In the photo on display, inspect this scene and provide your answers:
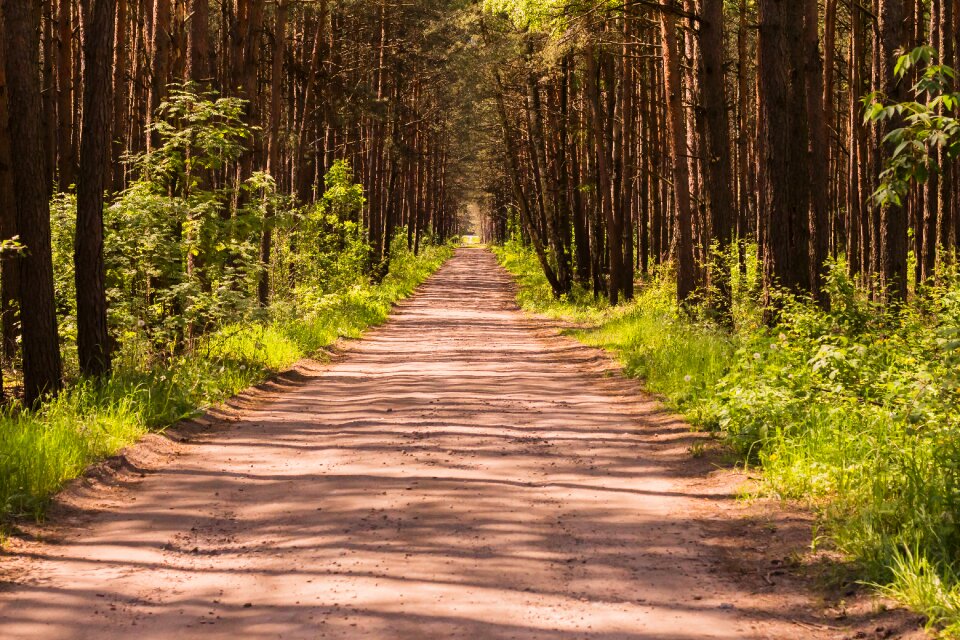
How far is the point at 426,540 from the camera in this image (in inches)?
244

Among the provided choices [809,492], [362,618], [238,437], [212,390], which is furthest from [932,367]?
[212,390]

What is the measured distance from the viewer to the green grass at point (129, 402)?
7188 mm

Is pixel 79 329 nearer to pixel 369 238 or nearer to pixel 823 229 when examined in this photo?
pixel 823 229

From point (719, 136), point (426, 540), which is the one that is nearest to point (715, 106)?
point (719, 136)

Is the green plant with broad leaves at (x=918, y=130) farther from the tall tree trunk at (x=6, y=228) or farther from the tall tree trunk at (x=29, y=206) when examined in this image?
the tall tree trunk at (x=6, y=228)

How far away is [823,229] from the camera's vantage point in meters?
16.8

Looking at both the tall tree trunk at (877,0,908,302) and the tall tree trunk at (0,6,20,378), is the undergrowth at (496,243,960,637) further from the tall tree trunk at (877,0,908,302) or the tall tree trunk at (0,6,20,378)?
the tall tree trunk at (0,6,20,378)

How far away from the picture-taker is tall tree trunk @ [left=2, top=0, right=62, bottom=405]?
10.2 meters

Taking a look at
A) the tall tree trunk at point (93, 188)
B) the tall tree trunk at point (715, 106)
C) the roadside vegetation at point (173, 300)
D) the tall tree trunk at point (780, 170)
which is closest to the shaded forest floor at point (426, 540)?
the roadside vegetation at point (173, 300)

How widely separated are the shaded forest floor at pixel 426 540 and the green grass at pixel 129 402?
24 cm

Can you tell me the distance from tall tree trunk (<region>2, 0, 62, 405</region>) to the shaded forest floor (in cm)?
182

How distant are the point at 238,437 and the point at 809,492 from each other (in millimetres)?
5519

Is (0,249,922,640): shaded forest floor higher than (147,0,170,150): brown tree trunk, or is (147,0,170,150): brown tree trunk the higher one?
(147,0,170,150): brown tree trunk

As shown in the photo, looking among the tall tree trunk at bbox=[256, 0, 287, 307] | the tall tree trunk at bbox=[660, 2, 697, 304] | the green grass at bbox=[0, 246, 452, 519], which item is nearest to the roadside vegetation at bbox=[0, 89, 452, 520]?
the green grass at bbox=[0, 246, 452, 519]
